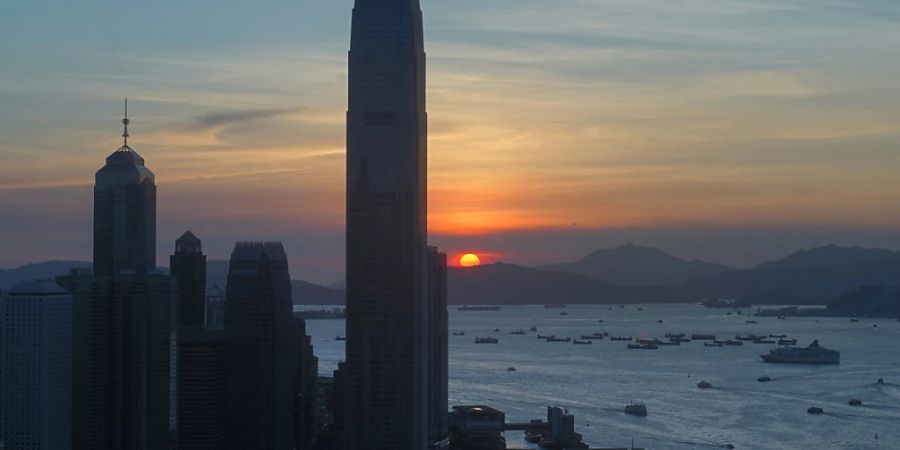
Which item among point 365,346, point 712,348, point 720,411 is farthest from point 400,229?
point 712,348

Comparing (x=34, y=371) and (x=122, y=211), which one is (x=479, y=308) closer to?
(x=122, y=211)

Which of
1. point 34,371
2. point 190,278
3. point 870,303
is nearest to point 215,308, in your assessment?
point 190,278

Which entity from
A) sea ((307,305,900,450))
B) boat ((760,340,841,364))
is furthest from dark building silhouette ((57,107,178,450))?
boat ((760,340,841,364))

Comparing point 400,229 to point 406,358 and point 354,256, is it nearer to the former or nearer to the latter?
point 354,256

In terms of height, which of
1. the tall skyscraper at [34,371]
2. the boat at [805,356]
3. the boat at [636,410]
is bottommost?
the boat at [636,410]

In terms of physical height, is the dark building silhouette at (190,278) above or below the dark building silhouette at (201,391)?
above

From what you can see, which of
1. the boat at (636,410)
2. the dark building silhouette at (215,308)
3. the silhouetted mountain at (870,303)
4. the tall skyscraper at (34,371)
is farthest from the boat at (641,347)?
the silhouetted mountain at (870,303)

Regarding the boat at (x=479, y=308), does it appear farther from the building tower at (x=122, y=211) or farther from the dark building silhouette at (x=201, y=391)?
the dark building silhouette at (x=201, y=391)
